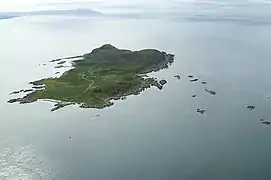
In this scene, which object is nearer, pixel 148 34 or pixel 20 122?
pixel 20 122

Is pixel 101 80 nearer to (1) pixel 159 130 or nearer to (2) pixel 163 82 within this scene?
(2) pixel 163 82

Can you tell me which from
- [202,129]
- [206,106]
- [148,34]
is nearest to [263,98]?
[206,106]

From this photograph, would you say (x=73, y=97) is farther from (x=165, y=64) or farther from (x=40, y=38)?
(x=40, y=38)

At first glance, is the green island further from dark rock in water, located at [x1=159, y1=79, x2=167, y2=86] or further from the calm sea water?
the calm sea water

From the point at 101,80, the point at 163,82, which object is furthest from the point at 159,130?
the point at 101,80

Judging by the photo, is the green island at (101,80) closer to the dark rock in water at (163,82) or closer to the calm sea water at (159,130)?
the dark rock in water at (163,82)

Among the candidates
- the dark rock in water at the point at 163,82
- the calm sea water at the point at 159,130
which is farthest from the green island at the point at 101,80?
the calm sea water at the point at 159,130

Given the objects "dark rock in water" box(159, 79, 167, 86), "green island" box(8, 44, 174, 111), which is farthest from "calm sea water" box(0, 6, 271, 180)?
"green island" box(8, 44, 174, 111)
